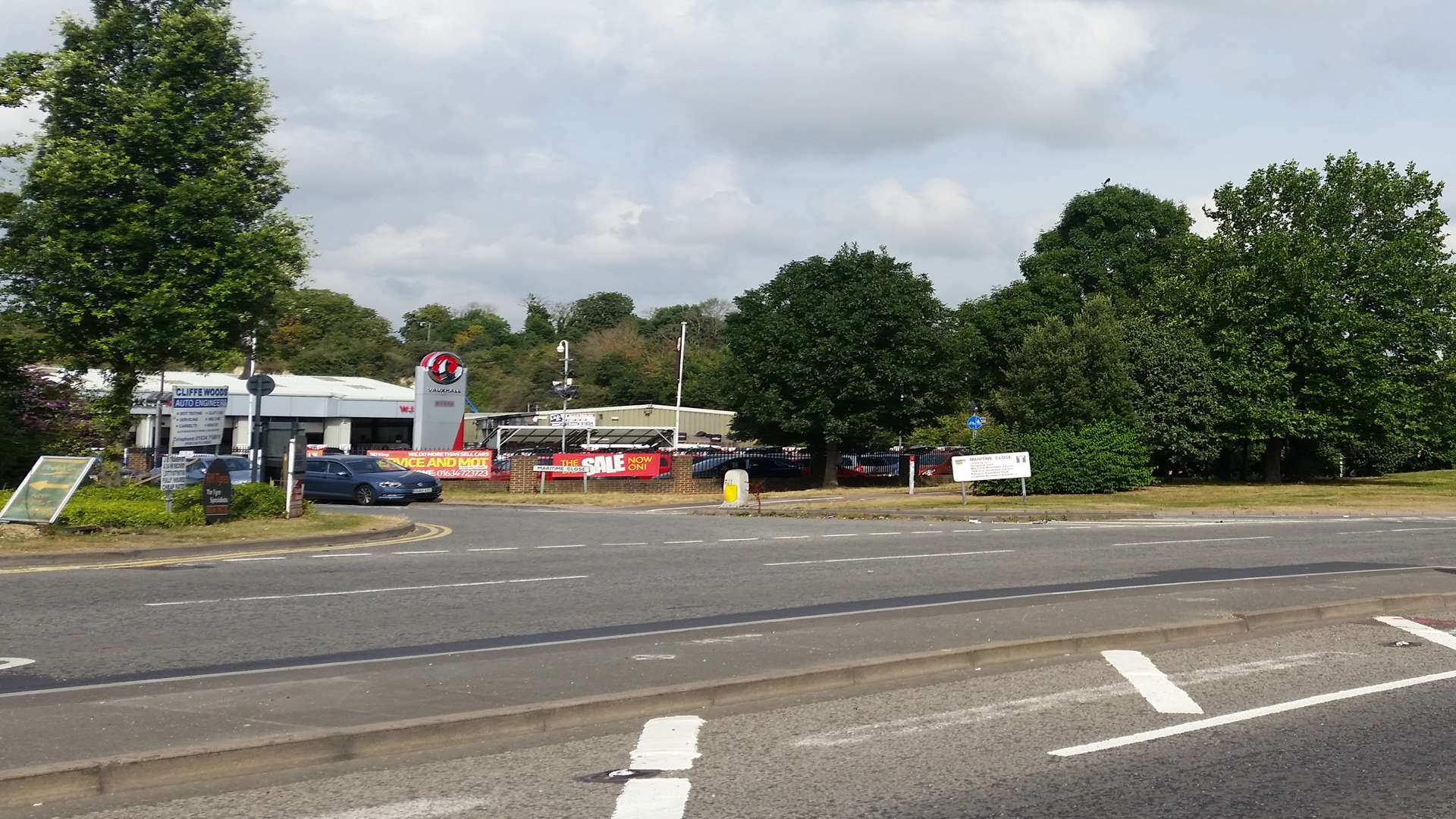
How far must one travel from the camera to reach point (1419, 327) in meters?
45.8

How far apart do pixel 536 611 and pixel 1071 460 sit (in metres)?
30.8

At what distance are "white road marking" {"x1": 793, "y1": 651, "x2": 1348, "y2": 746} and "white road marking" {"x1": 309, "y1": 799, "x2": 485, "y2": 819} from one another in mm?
2008

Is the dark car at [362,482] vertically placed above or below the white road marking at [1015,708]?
above

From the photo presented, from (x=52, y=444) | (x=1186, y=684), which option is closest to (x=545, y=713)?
(x=1186, y=684)

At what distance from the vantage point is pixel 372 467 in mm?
36219

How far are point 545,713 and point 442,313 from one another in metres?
146

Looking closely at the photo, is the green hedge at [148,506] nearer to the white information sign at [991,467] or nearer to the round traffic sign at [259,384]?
the round traffic sign at [259,384]

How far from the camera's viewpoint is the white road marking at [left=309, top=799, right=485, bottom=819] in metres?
5.57

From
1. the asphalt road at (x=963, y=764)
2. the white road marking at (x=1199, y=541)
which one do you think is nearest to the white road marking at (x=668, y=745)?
the asphalt road at (x=963, y=764)

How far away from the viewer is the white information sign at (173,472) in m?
20.9

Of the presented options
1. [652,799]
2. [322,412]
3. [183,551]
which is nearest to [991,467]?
[183,551]

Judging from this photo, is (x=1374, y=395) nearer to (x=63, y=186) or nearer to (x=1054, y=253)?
(x=1054, y=253)

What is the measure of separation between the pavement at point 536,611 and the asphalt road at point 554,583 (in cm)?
6

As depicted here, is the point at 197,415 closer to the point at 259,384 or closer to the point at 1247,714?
the point at 259,384
